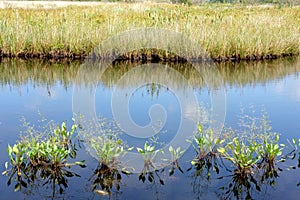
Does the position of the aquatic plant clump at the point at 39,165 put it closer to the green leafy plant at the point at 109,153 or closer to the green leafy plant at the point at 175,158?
the green leafy plant at the point at 109,153

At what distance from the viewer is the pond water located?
3242mm

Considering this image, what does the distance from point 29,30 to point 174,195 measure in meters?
7.37

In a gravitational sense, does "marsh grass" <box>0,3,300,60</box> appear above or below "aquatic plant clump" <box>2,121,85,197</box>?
above

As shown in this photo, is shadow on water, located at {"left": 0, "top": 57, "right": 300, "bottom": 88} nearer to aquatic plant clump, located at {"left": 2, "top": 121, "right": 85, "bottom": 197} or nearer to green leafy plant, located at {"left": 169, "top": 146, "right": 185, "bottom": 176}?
green leafy plant, located at {"left": 169, "top": 146, "right": 185, "bottom": 176}

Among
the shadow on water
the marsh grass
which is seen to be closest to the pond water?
the shadow on water

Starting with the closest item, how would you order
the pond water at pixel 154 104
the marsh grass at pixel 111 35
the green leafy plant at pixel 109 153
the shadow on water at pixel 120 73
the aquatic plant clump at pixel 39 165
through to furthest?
the pond water at pixel 154 104
the aquatic plant clump at pixel 39 165
the green leafy plant at pixel 109 153
the shadow on water at pixel 120 73
the marsh grass at pixel 111 35

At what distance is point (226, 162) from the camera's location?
370 cm

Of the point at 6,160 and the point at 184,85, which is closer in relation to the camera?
the point at 6,160

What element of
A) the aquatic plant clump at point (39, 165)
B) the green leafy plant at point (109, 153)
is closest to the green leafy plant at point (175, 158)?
the green leafy plant at point (109, 153)

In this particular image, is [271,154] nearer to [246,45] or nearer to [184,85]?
[184,85]

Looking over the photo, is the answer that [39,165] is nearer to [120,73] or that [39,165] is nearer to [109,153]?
[109,153]

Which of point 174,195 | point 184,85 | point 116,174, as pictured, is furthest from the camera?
point 184,85

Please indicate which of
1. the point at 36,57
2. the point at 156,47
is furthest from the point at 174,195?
the point at 36,57

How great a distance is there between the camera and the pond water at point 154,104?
324 cm
